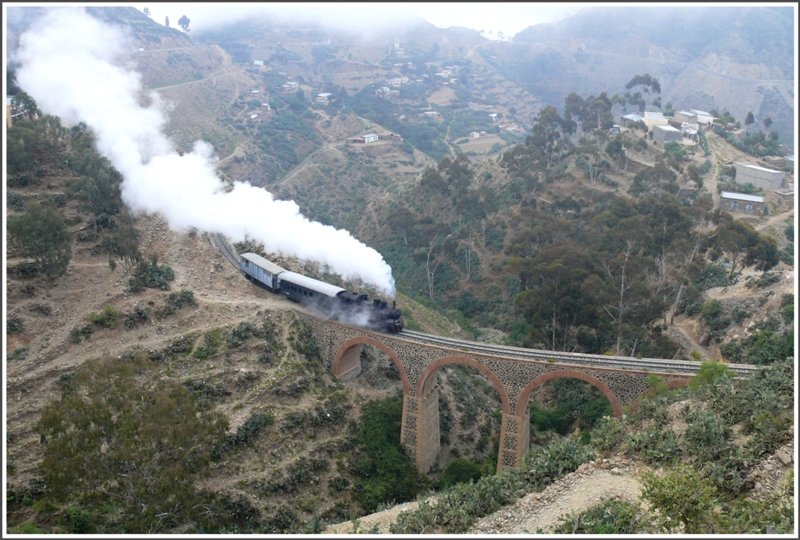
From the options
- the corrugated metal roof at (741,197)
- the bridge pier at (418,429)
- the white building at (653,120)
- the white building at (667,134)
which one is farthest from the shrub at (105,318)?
the white building at (653,120)

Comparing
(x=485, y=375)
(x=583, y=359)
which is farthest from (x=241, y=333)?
(x=583, y=359)

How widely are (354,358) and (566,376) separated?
11.1 m

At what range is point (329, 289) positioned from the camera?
32.0 metres

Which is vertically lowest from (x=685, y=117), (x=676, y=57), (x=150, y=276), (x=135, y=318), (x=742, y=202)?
(x=135, y=318)

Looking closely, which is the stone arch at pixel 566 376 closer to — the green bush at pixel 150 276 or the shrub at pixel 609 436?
the shrub at pixel 609 436

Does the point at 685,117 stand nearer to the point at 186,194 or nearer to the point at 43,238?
the point at 186,194

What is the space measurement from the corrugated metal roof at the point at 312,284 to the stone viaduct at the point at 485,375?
1.64 metres

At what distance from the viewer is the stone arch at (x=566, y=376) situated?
27.2 m

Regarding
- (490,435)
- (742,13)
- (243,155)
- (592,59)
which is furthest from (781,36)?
(490,435)

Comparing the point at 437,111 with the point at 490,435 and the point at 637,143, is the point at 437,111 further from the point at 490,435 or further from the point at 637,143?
the point at 490,435

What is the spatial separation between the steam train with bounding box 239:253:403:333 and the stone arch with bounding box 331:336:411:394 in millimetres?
761

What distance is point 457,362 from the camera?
29.2 metres

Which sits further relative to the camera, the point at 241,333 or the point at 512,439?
the point at 241,333

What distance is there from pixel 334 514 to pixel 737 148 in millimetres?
59061
